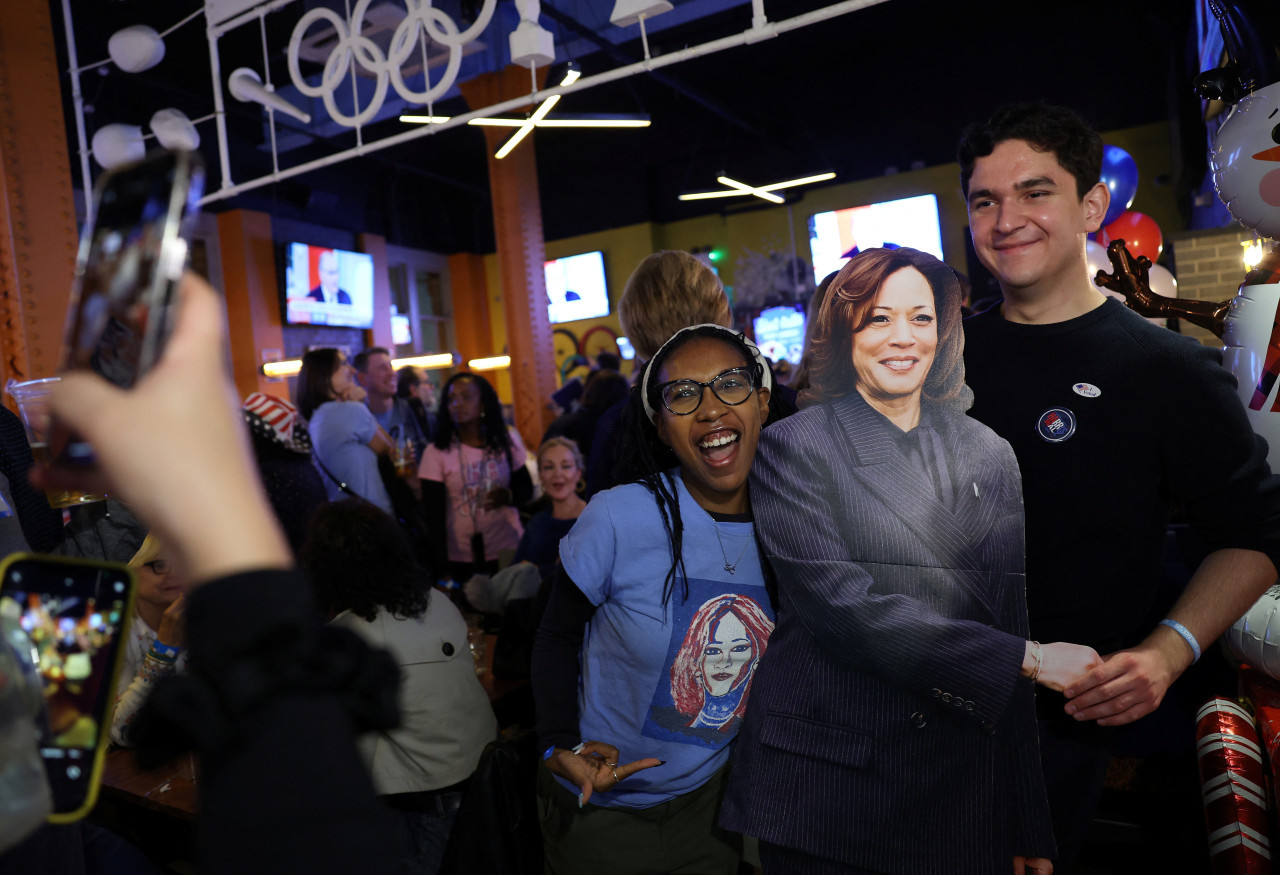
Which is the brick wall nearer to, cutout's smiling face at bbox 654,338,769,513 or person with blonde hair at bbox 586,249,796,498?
person with blonde hair at bbox 586,249,796,498

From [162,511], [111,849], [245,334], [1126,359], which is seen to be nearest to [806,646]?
[1126,359]

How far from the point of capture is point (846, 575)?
40.1 inches

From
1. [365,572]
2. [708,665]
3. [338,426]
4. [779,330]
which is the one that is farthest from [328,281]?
[708,665]

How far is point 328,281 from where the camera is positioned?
10625 mm

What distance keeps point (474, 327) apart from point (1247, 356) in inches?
511

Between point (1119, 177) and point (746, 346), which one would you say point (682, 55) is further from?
point (1119, 177)

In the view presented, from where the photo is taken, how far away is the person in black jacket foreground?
384 mm

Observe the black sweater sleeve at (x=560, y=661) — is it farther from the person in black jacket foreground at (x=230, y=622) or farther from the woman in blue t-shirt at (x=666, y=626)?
the person in black jacket foreground at (x=230, y=622)

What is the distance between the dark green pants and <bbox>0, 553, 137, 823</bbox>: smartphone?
108 centimetres

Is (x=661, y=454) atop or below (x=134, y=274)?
below

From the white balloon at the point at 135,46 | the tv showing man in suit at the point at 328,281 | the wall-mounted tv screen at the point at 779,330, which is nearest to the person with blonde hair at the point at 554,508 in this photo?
the white balloon at the point at 135,46

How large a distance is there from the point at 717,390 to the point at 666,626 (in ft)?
1.33

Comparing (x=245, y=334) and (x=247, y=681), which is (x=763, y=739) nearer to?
(x=247, y=681)

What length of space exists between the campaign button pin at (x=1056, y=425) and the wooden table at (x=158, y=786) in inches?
80.2
